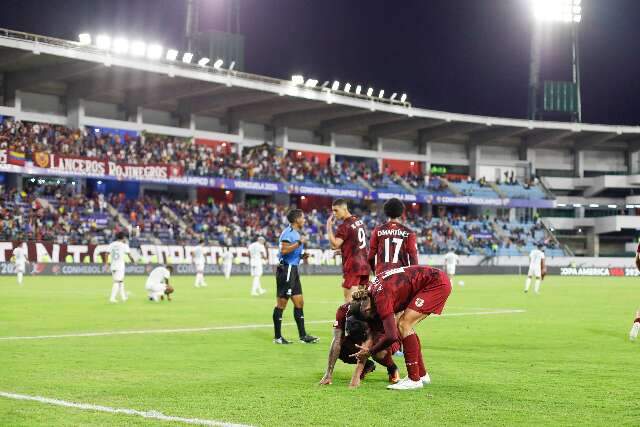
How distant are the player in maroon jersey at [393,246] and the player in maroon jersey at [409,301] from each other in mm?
2152

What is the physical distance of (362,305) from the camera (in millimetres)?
10078

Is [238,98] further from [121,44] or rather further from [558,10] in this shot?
[558,10]

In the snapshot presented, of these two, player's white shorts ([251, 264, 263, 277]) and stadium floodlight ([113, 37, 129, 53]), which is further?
stadium floodlight ([113, 37, 129, 53])

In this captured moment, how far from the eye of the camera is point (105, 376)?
1127cm

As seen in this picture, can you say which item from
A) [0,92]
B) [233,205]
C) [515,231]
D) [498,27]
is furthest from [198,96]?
[498,27]

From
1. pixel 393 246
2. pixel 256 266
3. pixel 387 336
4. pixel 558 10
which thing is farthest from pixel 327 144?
pixel 387 336

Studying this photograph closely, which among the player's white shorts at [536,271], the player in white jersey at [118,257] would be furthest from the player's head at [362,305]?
the player's white shorts at [536,271]

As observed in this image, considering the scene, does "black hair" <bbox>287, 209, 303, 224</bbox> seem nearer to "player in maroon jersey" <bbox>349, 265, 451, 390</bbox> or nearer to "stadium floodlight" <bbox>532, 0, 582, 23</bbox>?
"player in maroon jersey" <bbox>349, 265, 451, 390</bbox>

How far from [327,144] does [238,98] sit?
49.1 ft

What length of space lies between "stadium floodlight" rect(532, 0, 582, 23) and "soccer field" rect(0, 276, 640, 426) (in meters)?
67.6

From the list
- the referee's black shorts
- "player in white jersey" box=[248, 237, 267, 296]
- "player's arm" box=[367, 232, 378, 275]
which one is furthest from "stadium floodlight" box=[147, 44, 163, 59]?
"player's arm" box=[367, 232, 378, 275]

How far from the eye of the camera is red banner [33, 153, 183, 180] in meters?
54.4

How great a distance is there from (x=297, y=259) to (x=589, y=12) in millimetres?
93803

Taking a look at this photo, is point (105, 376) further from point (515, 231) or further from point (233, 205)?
point (515, 231)
